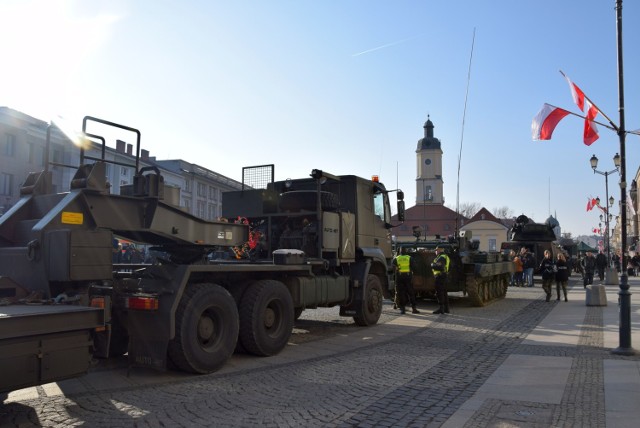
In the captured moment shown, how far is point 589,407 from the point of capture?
558 centimetres

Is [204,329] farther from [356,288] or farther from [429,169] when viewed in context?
[429,169]

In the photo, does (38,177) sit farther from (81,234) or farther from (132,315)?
(132,315)

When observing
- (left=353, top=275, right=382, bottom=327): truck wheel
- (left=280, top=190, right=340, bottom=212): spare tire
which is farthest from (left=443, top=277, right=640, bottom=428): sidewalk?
(left=280, top=190, right=340, bottom=212): spare tire

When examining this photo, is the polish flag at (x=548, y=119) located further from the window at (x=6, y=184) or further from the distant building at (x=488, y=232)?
the distant building at (x=488, y=232)

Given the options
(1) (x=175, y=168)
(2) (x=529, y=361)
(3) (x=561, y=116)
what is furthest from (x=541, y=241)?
(1) (x=175, y=168)

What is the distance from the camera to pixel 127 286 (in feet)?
A: 21.8

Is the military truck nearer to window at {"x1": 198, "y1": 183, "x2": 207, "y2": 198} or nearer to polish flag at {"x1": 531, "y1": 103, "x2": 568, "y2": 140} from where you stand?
polish flag at {"x1": 531, "y1": 103, "x2": 568, "y2": 140}

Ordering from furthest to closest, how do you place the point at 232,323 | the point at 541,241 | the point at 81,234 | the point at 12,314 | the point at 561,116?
1. the point at 541,241
2. the point at 561,116
3. the point at 232,323
4. the point at 81,234
5. the point at 12,314

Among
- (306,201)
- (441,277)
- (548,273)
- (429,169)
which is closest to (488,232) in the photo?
(429,169)

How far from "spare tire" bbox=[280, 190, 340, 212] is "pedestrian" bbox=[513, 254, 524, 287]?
607 inches

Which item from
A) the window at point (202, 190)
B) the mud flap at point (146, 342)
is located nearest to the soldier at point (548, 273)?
the mud flap at point (146, 342)

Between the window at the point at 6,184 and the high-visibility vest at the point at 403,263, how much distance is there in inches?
1335

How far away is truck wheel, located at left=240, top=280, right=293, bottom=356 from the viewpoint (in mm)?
7965

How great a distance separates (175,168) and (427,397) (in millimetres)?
57900
